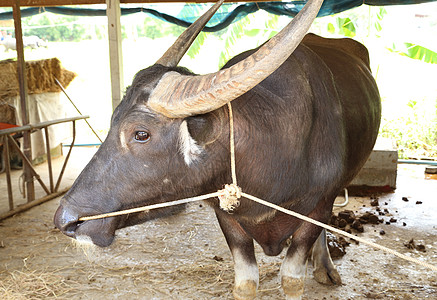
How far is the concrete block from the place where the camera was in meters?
5.70

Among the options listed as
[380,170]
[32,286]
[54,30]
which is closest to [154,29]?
[54,30]

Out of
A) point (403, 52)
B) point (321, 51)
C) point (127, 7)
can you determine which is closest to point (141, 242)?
point (321, 51)

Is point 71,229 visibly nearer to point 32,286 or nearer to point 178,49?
point 178,49

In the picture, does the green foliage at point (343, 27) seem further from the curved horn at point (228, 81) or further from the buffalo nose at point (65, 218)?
the buffalo nose at point (65, 218)

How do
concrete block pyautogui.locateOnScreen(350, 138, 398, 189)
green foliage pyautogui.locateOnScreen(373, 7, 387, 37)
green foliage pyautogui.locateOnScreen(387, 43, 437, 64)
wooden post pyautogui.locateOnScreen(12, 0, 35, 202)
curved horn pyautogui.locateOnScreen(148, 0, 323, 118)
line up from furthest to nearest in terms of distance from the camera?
green foliage pyautogui.locateOnScreen(373, 7, 387, 37) → green foliage pyautogui.locateOnScreen(387, 43, 437, 64) → concrete block pyautogui.locateOnScreen(350, 138, 398, 189) → wooden post pyautogui.locateOnScreen(12, 0, 35, 202) → curved horn pyautogui.locateOnScreen(148, 0, 323, 118)

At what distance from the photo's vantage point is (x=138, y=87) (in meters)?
1.98

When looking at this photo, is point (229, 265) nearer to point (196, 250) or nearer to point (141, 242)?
point (196, 250)

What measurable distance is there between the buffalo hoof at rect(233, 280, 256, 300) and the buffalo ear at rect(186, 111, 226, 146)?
3.89 ft

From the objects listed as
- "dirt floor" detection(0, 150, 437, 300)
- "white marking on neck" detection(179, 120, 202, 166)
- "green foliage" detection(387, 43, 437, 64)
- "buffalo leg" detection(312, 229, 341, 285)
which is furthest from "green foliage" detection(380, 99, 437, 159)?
"white marking on neck" detection(179, 120, 202, 166)

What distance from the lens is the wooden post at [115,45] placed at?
5215mm

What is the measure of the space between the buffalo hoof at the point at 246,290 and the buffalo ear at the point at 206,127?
118 cm

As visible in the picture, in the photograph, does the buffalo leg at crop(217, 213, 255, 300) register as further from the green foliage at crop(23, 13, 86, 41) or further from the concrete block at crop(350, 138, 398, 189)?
the green foliage at crop(23, 13, 86, 41)

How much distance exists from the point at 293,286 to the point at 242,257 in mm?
343

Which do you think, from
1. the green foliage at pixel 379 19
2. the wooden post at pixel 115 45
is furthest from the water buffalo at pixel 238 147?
the green foliage at pixel 379 19
